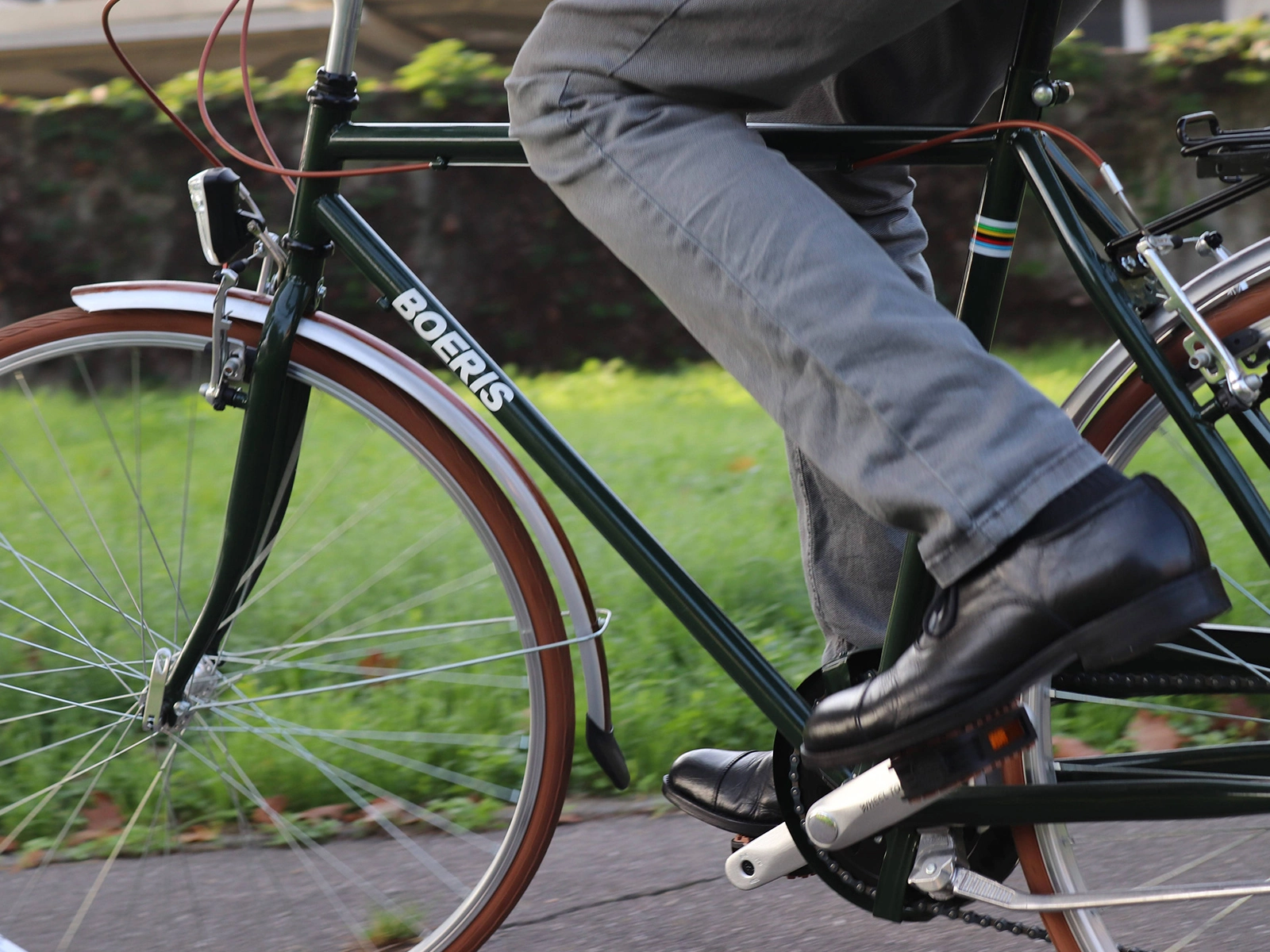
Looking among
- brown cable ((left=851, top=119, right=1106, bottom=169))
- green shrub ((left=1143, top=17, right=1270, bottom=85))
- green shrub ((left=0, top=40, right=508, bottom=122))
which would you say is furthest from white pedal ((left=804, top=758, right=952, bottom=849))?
green shrub ((left=1143, top=17, right=1270, bottom=85))

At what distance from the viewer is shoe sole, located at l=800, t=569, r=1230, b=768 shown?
1154mm

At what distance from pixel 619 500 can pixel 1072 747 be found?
1.28 meters

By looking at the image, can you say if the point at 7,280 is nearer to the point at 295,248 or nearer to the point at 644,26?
the point at 295,248

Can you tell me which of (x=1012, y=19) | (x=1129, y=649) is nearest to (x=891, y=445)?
(x=1129, y=649)

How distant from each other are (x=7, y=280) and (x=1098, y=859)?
220 inches

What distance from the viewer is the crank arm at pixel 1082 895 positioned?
4.55 feet

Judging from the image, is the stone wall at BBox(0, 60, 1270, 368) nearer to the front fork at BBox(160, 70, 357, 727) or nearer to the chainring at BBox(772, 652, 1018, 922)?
the front fork at BBox(160, 70, 357, 727)

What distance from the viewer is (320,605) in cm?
304

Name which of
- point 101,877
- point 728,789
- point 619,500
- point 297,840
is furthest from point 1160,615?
point 297,840

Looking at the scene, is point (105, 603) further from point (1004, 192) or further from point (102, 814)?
point (1004, 192)

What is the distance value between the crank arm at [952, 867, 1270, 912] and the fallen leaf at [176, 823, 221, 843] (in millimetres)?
1427

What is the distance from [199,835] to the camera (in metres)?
2.33

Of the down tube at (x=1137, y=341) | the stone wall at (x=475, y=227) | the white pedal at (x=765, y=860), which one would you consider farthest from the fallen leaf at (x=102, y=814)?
the stone wall at (x=475, y=227)

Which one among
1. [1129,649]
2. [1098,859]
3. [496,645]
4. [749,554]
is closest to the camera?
[1129,649]
